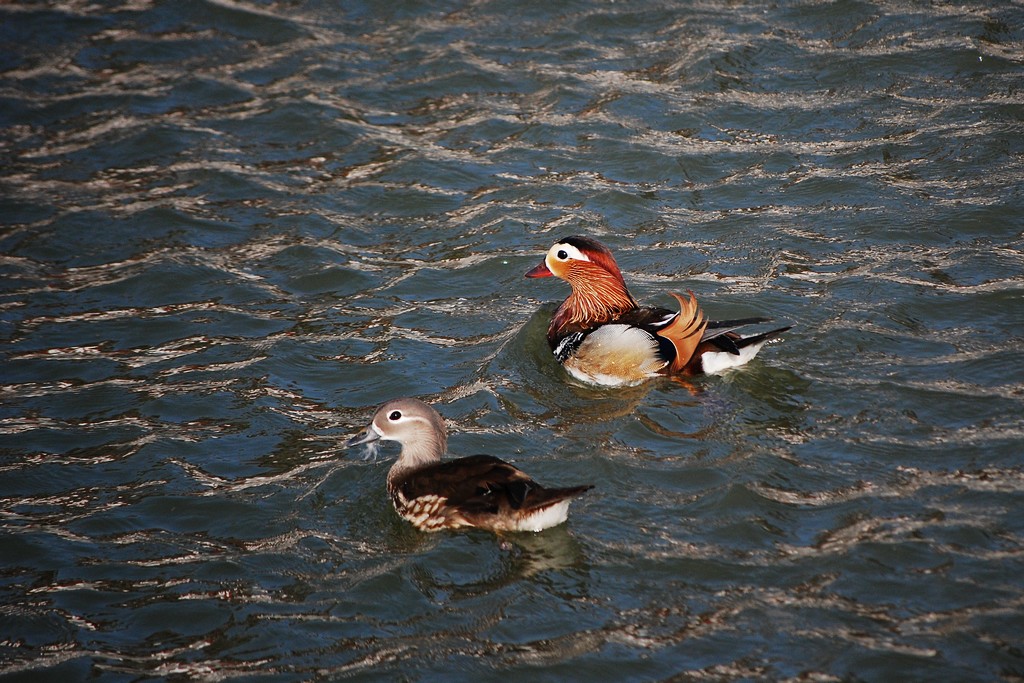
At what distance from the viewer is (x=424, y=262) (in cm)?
1008

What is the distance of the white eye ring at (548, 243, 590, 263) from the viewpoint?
28.6ft

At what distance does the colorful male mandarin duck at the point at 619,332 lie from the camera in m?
7.66

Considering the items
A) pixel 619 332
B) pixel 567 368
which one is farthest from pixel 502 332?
pixel 619 332

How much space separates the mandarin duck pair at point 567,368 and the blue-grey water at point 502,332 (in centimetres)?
18

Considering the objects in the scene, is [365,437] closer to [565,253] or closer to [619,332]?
[619,332]

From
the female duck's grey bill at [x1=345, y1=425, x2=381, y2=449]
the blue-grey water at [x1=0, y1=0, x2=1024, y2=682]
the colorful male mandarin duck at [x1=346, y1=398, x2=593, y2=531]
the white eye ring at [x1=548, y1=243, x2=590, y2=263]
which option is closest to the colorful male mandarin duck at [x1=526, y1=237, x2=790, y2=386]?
the white eye ring at [x1=548, y1=243, x2=590, y2=263]

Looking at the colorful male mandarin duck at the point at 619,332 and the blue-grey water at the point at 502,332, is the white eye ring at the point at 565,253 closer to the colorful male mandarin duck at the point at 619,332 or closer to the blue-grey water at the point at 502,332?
the colorful male mandarin duck at the point at 619,332

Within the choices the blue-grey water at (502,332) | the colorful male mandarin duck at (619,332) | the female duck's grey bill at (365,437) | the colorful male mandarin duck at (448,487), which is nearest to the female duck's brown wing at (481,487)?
the colorful male mandarin duck at (448,487)

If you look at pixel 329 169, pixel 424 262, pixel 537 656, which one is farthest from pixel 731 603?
pixel 329 169

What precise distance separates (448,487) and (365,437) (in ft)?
2.67

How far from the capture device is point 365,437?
698cm

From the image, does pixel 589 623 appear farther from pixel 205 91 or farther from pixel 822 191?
pixel 205 91

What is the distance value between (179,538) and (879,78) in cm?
883

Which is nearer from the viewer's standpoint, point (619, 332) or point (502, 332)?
point (619, 332)
